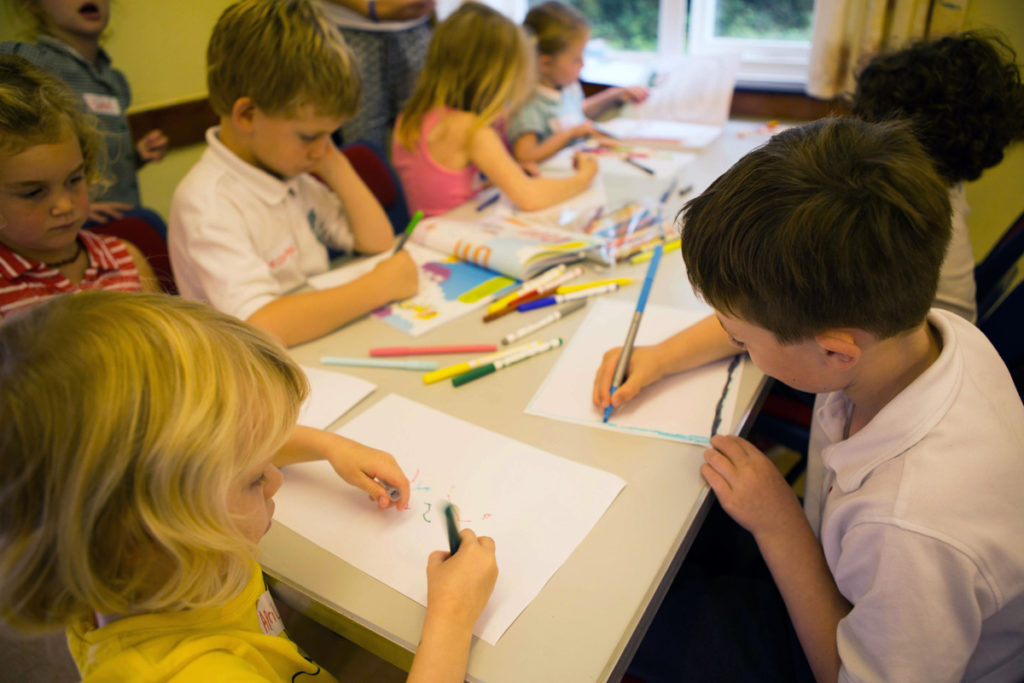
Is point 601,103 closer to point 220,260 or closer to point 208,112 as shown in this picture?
point 208,112

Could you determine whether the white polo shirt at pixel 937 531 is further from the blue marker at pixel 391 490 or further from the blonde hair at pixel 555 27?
the blonde hair at pixel 555 27

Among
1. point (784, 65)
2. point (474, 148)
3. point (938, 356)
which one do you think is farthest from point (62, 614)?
point (784, 65)

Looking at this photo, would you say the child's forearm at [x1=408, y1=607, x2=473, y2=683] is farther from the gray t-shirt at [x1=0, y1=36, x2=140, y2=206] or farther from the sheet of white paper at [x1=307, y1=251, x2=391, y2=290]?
the gray t-shirt at [x1=0, y1=36, x2=140, y2=206]

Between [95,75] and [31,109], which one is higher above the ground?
[31,109]

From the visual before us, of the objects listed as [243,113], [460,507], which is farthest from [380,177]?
[460,507]

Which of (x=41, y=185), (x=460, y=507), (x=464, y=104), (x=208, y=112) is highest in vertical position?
(x=41, y=185)

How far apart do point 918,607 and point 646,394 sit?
413 millimetres

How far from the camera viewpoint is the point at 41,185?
3.08 feet

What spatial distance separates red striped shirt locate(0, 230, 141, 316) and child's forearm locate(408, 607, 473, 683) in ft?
2.15

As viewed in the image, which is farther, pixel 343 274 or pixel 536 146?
pixel 536 146

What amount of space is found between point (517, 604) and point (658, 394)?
39 centimetres

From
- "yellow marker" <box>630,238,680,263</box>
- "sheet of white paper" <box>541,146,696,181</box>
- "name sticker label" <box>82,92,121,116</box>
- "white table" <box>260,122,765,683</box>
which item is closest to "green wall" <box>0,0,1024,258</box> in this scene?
"name sticker label" <box>82,92,121,116</box>

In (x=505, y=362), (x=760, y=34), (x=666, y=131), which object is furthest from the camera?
(x=760, y=34)

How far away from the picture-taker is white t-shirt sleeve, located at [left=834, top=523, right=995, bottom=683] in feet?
1.85
